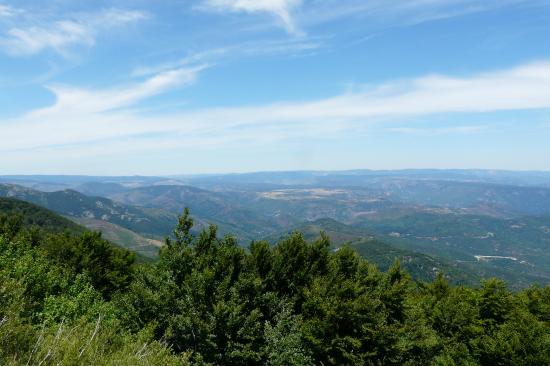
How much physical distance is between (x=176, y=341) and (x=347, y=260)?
2083 centimetres

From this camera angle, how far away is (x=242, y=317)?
27.4 m

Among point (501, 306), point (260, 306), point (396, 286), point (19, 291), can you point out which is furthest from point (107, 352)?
point (501, 306)

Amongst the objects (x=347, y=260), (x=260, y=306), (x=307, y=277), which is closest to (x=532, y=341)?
(x=347, y=260)

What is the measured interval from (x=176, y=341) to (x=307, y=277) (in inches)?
550

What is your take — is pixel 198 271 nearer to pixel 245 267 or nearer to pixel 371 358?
pixel 245 267

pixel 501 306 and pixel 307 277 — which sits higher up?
pixel 307 277

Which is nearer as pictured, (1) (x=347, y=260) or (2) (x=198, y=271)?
(2) (x=198, y=271)

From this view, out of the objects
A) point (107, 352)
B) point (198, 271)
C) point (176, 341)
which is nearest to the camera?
point (107, 352)

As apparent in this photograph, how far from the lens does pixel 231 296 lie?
95.6ft

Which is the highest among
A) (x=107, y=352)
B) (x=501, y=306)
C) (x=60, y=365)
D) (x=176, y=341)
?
(x=60, y=365)

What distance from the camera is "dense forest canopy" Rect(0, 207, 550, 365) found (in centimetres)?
2061

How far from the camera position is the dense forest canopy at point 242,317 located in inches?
811

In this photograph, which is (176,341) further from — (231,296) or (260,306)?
(260,306)

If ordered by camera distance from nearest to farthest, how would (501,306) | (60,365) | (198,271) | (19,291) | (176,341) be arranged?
(60,365), (19,291), (176,341), (198,271), (501,306)
